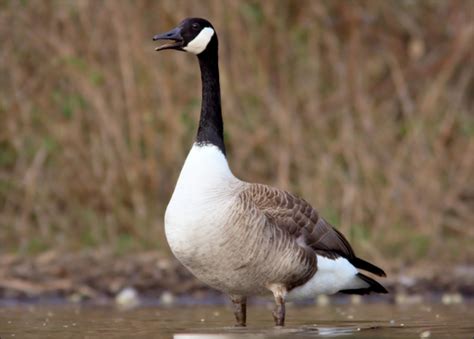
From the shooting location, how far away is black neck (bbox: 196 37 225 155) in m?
7.04

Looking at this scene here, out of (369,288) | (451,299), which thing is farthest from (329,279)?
(451,299)

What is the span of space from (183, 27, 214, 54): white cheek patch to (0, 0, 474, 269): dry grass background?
3.54 metres

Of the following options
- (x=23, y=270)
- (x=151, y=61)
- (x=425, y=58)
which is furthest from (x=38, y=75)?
(x=425, y=58)

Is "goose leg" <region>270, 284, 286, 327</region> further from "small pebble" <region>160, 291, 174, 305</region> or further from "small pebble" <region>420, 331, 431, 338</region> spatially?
"small pebble" <region>160, 291, 174, 305</region>

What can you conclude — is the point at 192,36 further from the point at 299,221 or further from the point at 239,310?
the point at 239,310

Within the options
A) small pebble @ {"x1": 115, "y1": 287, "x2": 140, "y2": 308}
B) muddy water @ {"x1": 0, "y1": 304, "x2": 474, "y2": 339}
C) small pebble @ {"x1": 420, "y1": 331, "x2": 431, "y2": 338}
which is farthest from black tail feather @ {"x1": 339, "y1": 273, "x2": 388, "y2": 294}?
small pebble @ {"x1": 115, "y1": 287, "x2": 140, "y2": 308}

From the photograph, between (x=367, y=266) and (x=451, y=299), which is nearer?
(x=367, y=266)

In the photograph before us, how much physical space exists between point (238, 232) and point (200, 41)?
1.49m

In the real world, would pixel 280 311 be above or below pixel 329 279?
below

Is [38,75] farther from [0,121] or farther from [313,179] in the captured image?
[313,179]

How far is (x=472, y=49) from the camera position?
39.5 ft

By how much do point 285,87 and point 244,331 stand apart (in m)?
5.60

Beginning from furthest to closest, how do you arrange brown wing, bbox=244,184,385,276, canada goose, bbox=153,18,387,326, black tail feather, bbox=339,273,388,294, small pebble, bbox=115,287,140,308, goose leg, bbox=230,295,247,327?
1. small pebble, bbox=115,287,140,308
2. black tail feather, bbox=339,273,388,294
3. goose leg, bbox=230,295,247,327
4. brown wing, bbox=244,184,385,276
5. canada goose, bbox=153,18,387,326

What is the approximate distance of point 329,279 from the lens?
737 centimetres
